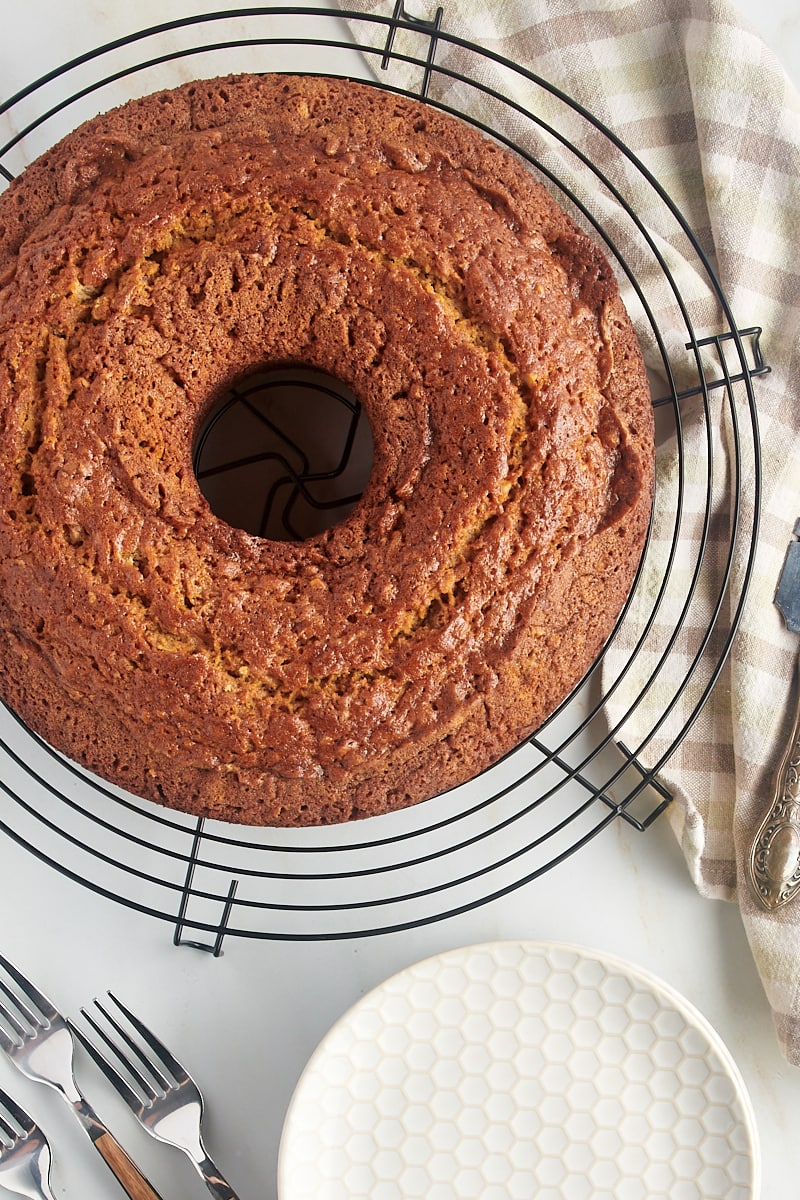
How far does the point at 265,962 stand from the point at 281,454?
1.26 metres

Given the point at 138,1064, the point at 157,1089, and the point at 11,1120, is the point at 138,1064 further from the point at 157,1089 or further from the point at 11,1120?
the point at 11,1120

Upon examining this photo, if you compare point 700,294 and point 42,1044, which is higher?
point 700,294

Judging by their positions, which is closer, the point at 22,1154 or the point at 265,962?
the point at 22,1154

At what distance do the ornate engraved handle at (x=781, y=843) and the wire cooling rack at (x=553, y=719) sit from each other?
0.24 meters

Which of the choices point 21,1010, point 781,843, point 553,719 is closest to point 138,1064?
point 21,1010

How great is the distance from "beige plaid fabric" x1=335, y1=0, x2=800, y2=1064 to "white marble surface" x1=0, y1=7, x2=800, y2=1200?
0.13 metres

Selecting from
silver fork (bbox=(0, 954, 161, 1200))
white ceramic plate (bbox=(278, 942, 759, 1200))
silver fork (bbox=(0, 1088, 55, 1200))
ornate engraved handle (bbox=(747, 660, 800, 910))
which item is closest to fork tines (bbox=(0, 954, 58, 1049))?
silver fork (bbox=(0, 954, 161, 1200))

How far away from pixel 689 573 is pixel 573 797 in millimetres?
628

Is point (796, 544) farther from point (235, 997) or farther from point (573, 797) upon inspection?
point (235, 997)

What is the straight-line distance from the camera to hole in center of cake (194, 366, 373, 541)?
2.43 meters

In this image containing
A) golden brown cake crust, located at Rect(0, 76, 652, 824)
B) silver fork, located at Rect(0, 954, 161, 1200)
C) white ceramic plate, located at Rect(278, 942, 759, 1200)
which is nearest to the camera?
golden brown cake crust, located at Rect(0, 76, 652, 824)

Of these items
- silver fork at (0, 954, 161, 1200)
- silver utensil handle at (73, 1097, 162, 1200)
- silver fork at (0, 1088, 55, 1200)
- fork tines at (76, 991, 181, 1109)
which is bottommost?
silver fork at (0, 1088, 55, 1200)

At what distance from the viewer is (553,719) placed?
2.38 metres

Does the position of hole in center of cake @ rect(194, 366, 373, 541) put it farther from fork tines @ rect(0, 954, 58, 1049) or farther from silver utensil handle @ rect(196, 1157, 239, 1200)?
silver utensil handle @ rect(196, 1157, 239, 1200)
